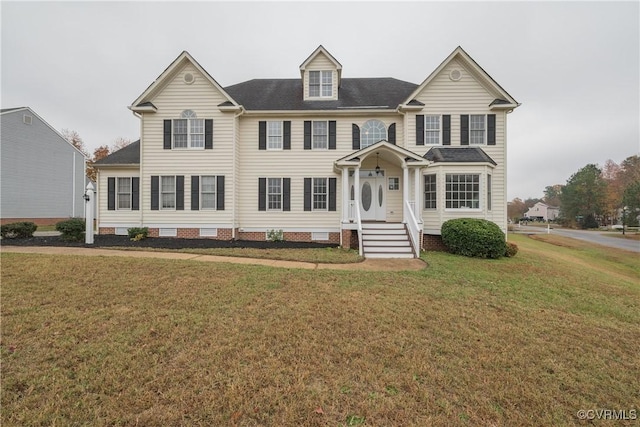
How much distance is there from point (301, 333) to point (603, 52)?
98.3 ft

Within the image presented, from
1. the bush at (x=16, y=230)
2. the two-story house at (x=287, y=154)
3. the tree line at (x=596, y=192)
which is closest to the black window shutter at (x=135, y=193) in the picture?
the two-story house at (x=287, y=154)

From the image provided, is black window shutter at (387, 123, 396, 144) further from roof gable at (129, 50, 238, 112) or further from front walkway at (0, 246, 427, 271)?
roof gable at (129, 50, 238, 112)

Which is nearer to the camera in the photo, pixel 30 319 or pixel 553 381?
pixel 553 381

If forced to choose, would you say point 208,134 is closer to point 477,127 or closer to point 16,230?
point 16,230

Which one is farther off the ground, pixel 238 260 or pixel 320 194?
pixel 320 194

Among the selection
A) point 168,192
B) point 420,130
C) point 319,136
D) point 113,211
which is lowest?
point 113,211

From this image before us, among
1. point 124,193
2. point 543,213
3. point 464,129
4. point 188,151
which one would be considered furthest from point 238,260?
point 543,213

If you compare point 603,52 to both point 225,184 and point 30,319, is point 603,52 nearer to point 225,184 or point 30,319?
point 225,184

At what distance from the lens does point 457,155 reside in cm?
1255

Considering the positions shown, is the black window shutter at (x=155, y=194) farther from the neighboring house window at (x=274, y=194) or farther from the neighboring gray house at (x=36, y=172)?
the neighboring gray house at (x=36, y=172)

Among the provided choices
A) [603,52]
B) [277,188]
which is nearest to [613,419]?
[277,188]

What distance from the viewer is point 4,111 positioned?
20.5 m

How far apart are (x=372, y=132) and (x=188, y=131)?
9058mm

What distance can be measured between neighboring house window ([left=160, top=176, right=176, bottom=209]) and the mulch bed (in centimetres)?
170
